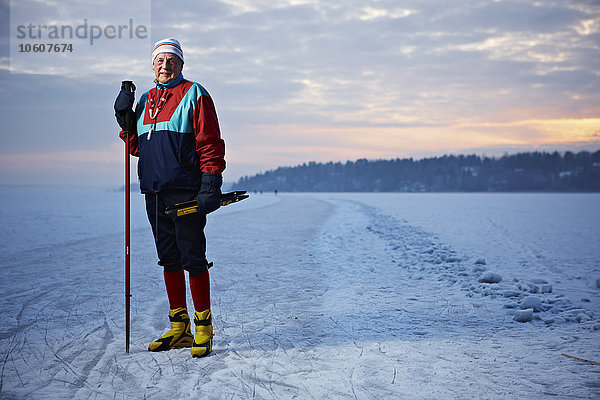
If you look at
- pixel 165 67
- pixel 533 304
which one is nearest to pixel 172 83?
pixel 165 67

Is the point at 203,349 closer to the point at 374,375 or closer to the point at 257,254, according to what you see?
the point at 374,375

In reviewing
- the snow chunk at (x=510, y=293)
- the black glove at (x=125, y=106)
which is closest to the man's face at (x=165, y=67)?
the black glove at (x=125, y=106)

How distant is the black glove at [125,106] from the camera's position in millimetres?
3332

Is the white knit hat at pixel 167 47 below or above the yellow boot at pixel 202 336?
above

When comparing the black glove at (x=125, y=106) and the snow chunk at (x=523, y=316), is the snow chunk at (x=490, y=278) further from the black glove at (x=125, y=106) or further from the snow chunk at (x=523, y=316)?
the black glove at (x=125, y=106)

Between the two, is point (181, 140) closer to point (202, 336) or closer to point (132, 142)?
point (132, 142)

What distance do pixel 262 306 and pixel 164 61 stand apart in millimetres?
2625

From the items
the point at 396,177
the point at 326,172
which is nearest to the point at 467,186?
the point at 396,177

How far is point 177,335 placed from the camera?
3389 mm

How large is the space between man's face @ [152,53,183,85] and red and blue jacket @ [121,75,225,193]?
0.05m

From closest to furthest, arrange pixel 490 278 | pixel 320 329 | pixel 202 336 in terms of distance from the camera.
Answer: pixel 202 336 < pixel 320 329 < pixel 490 278

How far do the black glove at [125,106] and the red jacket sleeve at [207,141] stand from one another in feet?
1.90

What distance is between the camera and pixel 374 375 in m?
2.84

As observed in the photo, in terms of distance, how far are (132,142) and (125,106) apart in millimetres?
380
